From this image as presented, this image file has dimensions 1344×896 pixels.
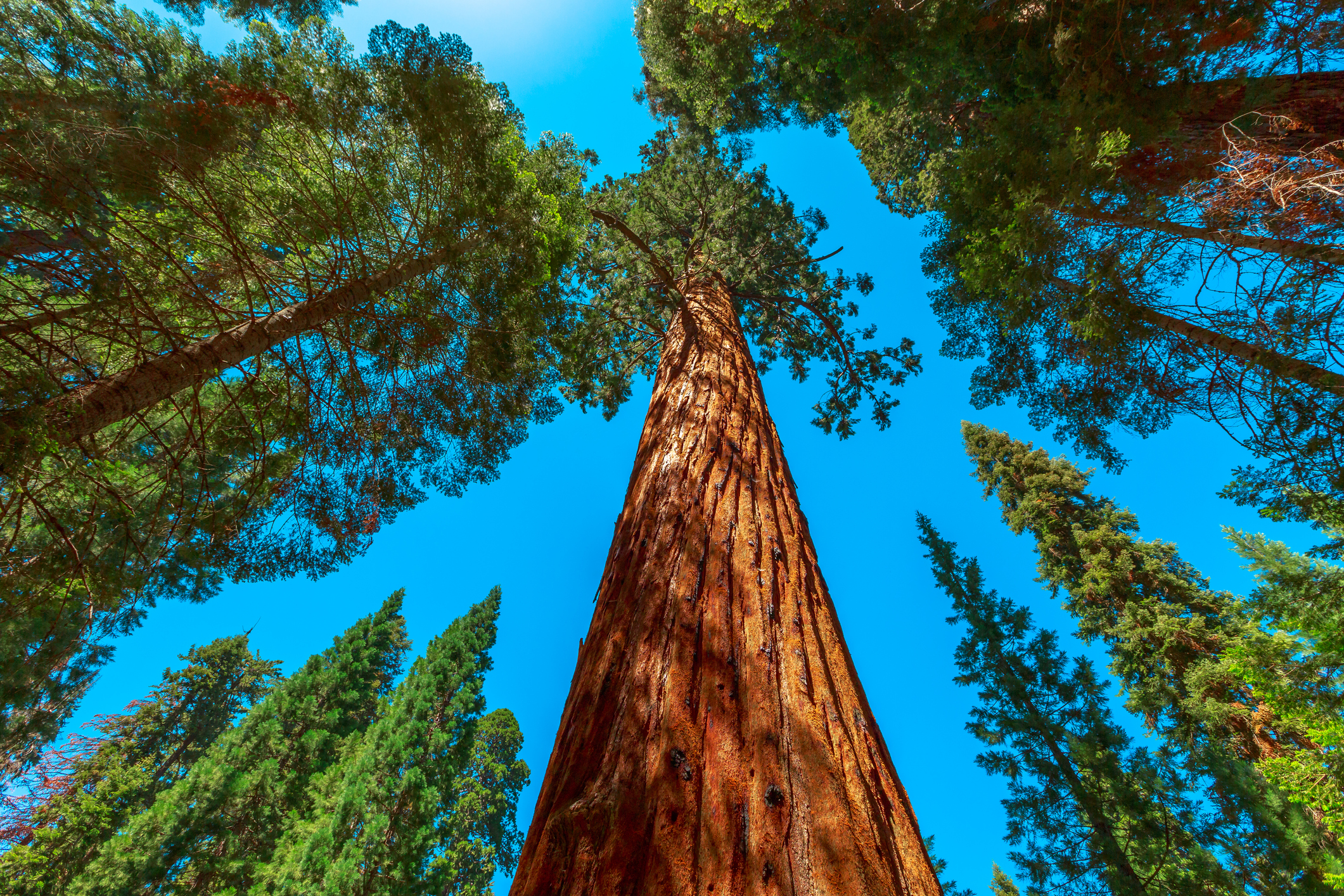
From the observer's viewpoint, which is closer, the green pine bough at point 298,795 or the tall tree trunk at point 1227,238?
the tall tree trunk at point 1227,238

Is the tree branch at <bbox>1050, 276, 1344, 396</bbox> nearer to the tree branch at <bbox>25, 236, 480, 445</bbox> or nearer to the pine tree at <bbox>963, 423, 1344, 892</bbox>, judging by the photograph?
the pine tree at <bbox>963, 423, 1344, 892</bbox>

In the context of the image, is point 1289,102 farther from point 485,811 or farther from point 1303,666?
point 485,811

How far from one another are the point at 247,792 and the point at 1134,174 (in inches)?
762

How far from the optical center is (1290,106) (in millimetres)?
4695

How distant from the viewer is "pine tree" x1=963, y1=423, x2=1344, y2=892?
7.52 meters

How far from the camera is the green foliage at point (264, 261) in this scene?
3.07 meters

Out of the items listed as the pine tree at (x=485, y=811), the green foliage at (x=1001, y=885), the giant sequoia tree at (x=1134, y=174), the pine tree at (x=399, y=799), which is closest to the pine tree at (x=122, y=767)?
the pine tree at (x=399, y=799)

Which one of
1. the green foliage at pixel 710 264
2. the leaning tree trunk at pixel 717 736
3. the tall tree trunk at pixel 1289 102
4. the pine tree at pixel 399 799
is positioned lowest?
the leaning tree trunk at pixel 717 736

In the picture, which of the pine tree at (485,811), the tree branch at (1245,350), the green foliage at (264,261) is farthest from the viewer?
the pine tree at (485,811)

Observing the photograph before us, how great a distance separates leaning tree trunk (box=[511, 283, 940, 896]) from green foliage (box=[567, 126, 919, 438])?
6362 millimetres

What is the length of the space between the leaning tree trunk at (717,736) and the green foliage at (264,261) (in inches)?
119

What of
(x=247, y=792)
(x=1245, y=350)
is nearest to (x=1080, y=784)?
(x=1245, y=350)

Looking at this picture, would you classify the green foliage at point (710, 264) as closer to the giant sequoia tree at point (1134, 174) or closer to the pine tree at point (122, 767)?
the giant sequoia tree at point (1134, 174)

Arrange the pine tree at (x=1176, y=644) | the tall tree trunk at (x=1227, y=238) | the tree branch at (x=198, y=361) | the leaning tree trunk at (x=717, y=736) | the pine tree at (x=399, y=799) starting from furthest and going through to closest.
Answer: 1. the pine tree at (x=399, y=799)
2. the pine tree at (x=1176, y=644)
3. the tall tree trunk at (x=1227, y=238)
4. the tree branch at (x=198, y=361)
5. the leaning tree trunk at (x=717, y=736)
